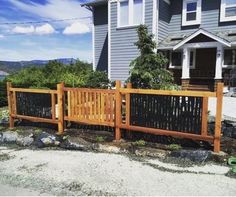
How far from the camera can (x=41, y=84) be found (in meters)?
10.8

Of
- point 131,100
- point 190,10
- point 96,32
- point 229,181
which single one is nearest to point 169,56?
point 190,10

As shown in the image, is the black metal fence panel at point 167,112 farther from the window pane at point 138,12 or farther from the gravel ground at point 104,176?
the window pane at point 138,12

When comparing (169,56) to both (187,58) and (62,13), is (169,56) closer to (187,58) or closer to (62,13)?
(187,58)

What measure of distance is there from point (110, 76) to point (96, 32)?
3845 mm

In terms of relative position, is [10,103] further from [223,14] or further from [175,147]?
[223,14]

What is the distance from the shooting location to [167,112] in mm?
5504

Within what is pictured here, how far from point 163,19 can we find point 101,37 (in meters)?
4.62

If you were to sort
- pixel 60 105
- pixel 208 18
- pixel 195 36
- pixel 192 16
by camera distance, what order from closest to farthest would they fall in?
1. pixel 60 105
2. pixel 195 36
3. pixel 208 18
4. pixel 192 16

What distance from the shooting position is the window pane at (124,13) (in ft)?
50.2

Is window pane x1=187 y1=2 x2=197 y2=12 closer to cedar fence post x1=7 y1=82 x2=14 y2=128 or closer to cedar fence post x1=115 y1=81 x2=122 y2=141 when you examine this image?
cedar fence post x1=115 y1=81 x2=122 y2=141

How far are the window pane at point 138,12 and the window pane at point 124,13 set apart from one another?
20.3 inches

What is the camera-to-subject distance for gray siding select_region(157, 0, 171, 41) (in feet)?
49.1

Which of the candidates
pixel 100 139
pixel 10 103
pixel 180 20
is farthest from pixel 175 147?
pixel 180 20

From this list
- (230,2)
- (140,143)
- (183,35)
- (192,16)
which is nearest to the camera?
(140,143)
